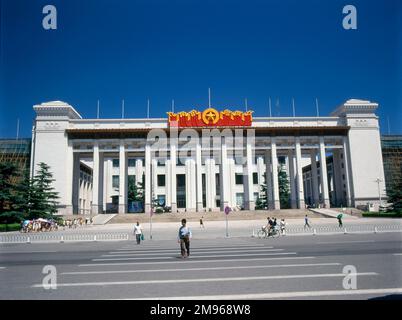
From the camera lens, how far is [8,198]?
39219 millimetres

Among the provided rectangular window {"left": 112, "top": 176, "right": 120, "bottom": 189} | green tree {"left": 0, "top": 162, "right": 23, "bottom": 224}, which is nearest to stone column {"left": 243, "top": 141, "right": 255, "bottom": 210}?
rectangular window {"left": 112, "top": 176, "right": 120, "bottom": 189}

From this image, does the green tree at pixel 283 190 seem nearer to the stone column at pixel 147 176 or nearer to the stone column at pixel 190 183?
the stone column at pixel 190 183

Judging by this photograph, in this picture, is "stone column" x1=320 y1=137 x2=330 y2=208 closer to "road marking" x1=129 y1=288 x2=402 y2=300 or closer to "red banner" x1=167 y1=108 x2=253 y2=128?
"red banner" x1=167 y1=108 x2=253 y2=128

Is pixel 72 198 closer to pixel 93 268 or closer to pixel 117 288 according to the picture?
pixel 93 268

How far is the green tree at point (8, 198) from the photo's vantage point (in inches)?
1524

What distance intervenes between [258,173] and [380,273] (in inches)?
2830

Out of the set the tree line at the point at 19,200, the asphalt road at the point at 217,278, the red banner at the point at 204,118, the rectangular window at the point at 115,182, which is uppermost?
the red banner at the point at 204,118

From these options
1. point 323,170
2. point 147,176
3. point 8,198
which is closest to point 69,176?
point 147,176

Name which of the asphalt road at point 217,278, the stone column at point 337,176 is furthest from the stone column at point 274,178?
the asphalt road at point 217,278

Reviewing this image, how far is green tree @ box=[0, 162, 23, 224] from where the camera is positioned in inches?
1524

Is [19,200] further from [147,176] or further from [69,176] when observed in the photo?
[147,176]

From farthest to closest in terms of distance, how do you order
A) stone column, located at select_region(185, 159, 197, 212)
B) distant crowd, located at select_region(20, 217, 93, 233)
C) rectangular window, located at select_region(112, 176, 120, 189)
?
rectangular window, located at select_region(112, 176, 120, 189), stone column, located at select_region(185, 159, 197, 212), distant crowd, located at select_region(20, 217, 93, 233)
